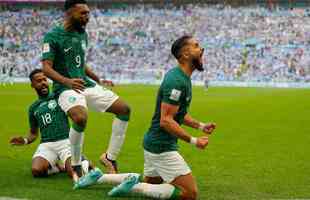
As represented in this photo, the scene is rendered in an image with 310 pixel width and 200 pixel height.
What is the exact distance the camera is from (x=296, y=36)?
68.9 metres

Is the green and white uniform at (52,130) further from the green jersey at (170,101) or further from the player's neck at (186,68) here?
the player's neck at (186,68)

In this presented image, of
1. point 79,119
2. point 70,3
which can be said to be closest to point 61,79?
point 79,119

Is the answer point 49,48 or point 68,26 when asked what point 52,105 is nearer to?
point 49,48

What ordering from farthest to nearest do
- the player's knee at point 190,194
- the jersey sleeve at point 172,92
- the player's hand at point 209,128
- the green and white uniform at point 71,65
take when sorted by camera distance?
the green and white uniform at point 71,65, the player's hand at point 209,128, the player's knee at point 190,194, the jersey sleeve at point 172,92

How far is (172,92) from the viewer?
7098 mm

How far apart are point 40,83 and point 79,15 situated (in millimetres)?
1720

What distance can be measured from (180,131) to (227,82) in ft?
189

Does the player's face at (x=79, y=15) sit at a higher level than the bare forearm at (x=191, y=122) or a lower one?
higher

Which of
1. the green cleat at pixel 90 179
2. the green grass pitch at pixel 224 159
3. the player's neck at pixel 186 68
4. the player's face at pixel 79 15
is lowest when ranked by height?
the green grass pitch at pixel 224 159

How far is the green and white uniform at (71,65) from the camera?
8.52 m

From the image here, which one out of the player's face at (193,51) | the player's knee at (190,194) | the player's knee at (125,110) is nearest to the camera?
the player's knee at (190,194)

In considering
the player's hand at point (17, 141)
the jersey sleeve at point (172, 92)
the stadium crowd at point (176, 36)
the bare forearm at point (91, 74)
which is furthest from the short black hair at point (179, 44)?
the stadium crowd at point (176, 36)

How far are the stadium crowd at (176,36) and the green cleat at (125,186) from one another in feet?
183

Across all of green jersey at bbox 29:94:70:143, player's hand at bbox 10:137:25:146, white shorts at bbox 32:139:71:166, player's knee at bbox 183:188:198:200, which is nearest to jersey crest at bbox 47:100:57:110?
green jersey at bbox 29:94:70:143
